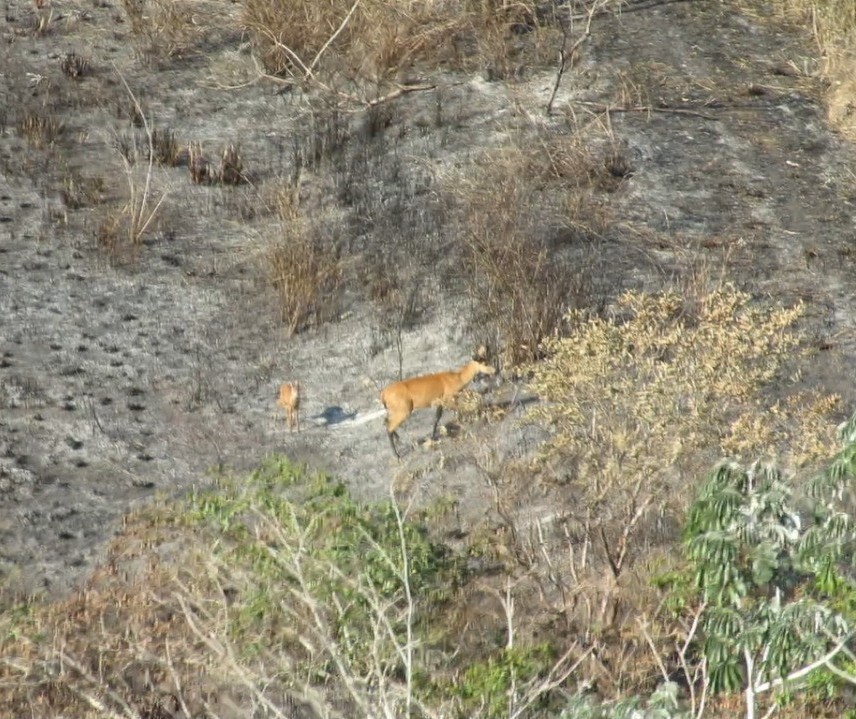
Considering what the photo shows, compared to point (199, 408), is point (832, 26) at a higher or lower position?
higher

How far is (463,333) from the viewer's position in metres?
11.4

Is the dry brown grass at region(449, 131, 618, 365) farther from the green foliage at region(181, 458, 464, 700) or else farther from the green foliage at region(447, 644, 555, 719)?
the green foliage at region(447, 644, 555, 719)

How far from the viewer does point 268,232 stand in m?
13.0

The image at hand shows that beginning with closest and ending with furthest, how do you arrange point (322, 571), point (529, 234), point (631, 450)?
1. point (322, 571)
2. point (631, 450)
3. point (529, 234)

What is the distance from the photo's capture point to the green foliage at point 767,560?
6895 millimetres

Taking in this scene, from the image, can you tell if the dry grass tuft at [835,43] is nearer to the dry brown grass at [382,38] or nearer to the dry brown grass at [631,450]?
the dry brown grass at [382,38]

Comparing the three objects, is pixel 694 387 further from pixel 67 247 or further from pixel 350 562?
pixel 67 247

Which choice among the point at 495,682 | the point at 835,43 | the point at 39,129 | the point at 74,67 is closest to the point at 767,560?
the point at 495,682

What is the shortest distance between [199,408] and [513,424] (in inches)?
83.5

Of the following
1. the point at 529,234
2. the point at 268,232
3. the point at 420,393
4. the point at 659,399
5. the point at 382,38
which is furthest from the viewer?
the point at 382,38

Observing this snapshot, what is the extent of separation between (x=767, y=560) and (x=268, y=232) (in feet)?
22.2

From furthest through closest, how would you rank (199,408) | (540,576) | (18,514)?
1. (199,408)
2. (18,514)
3. (540,576)

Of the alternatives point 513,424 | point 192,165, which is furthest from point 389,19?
point 513,424

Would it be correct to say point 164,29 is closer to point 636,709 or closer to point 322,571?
point 322,571
